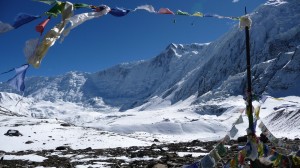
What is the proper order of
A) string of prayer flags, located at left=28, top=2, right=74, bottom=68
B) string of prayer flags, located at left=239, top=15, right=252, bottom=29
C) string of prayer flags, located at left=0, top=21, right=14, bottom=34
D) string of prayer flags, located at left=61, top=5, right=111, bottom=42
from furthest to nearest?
string of prayer flags, located at left=239, top=15, right=252, bottom=29 → string of prayer flags, located at left=61, top=5, right=111, bottom=42 → string of prayer flags, located at left=28, top=2, right=74, bottom=68 → string of prayer flags, located at left=0, top=21, right=14, bottom=34

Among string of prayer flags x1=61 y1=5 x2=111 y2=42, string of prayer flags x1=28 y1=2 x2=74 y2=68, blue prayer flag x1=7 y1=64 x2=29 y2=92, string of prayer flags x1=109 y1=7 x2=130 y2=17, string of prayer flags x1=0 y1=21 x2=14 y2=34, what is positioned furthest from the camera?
string of prayer flags x1=109 y1=7 x2=130 y2=17

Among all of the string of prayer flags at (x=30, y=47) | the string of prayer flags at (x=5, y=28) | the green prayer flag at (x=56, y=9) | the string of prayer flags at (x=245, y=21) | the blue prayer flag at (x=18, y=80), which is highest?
the string of prayer flags at (x=245, y=21)

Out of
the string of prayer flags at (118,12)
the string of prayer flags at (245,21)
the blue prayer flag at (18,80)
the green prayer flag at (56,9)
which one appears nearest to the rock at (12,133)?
the string of prayer flags at (245,21)

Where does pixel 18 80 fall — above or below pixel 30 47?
below

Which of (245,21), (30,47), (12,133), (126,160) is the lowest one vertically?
(126,160)

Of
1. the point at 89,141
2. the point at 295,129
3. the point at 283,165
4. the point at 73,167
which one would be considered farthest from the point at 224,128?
the point at 283,165

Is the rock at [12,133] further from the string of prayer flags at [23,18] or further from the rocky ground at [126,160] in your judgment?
the string of prayer flags at [23,18]

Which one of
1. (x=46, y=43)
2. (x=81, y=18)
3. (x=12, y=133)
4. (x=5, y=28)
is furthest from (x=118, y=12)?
(x=12, y=133)

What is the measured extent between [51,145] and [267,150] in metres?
36.7

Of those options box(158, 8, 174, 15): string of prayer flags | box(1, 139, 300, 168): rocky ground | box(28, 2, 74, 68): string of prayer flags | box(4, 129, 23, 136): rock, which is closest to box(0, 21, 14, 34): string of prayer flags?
box(28, 2, 74, 68): string of prayer flags

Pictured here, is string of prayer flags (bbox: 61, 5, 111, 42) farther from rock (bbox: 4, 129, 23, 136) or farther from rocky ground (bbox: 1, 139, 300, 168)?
rock (bbox: 4, 129, 23, 136)

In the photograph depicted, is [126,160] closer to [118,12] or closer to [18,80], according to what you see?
[118,12]

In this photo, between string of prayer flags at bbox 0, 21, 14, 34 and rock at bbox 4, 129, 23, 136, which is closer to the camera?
string of prayer flags at bbox 0, 21, 14, 34

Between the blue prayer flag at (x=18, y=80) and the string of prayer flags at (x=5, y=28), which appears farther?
the blue prayer flag at (x=18, y=80)
